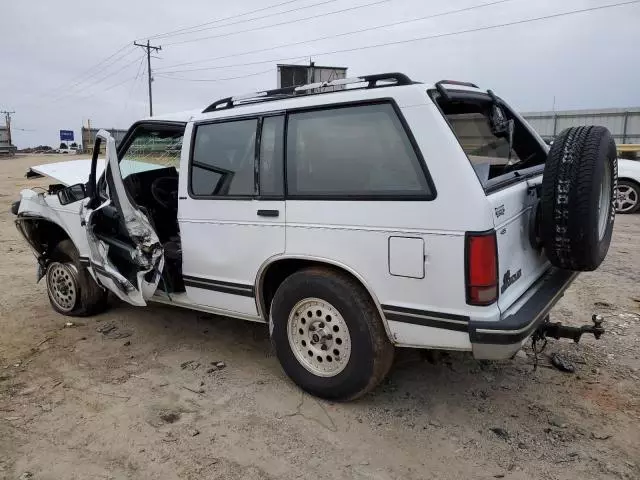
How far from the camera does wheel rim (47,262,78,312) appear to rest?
494 centimetres

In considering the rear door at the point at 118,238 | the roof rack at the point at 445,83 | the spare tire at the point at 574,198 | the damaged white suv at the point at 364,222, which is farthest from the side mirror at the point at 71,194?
the spare tire at the point at 574,198

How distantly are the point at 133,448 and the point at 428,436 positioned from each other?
1.71m

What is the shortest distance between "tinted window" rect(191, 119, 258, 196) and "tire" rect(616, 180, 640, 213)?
930cm

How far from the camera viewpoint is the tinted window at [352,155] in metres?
2.89

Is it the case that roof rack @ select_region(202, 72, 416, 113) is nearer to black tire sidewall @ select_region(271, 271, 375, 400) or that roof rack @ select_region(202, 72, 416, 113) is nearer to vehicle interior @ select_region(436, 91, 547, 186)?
vehicle interior @ select_region(436, 91, 547, 186)

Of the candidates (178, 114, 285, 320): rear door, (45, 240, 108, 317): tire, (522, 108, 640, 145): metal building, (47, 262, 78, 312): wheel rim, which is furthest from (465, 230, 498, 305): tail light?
(522, 108, 640, 145): metal building

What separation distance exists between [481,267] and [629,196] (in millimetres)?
9608

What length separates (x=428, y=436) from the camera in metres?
3.01

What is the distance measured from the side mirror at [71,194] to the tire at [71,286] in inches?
20.1

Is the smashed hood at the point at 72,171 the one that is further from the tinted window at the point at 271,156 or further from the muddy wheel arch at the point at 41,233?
the tinted window at the point at 271,156

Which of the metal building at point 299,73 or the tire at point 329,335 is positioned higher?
the metal building at point 299,73

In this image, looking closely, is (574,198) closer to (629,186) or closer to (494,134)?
(494,134)

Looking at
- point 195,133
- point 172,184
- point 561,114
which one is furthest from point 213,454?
point 561,114

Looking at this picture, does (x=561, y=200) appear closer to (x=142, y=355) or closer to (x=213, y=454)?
(x=213, y=454)
